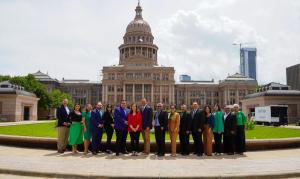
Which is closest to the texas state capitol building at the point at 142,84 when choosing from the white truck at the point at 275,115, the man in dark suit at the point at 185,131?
the white truck at the point at 275,115

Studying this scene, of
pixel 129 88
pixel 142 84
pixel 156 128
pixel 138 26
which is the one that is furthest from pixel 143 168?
pixel 138 26

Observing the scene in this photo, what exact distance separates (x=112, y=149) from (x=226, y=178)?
736cm

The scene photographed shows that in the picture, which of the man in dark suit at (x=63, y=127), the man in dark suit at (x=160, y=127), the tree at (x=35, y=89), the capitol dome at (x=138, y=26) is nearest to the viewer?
the man in dark suit at (x=160, y=127)

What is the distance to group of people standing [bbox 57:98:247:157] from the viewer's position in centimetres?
1470

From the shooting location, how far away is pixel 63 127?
15.6 m

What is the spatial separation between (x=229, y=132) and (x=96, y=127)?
251 inches

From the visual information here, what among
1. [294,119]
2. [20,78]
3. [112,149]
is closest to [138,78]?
[20,78]

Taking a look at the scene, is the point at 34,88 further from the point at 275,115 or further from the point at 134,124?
the point at 134,124

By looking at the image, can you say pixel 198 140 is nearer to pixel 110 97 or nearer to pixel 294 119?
pixel 294 119

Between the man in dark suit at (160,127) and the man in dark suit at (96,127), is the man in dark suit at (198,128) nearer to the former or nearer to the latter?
the man in dark suit at (160,127)

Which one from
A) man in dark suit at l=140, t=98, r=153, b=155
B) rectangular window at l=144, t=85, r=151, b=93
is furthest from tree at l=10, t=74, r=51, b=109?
man in dark suit at l=140, t=98, r=153, b=155

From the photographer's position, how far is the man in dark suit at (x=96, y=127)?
14.9 metres

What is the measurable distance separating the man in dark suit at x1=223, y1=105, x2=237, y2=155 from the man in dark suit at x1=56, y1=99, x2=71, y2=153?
305 inches

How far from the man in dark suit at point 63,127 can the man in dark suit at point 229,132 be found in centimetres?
776
